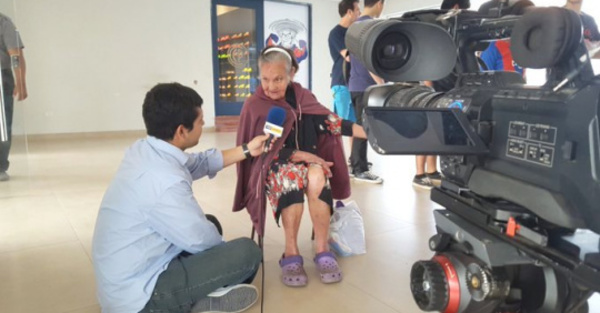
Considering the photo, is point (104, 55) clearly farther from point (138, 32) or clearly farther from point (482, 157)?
point (482, 157)

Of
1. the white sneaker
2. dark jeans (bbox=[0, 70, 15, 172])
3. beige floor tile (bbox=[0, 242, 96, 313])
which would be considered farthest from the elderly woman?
dark jeans (bbox=[0, 70, 15, 172])

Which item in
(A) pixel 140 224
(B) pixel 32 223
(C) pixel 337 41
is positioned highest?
(C) pixel 337 41

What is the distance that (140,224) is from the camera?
1325 millimetres

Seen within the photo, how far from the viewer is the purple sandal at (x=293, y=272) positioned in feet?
5.44

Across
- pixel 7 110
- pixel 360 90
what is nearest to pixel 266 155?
pixel 360 90

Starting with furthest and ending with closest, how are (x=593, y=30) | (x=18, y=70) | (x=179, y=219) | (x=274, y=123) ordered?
(x=18, y=70)
(x=274, y=123)
(x=179, y=219)
(x=593, y=30)

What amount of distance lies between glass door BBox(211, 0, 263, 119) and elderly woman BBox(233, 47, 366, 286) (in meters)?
5.51

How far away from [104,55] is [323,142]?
5.17m

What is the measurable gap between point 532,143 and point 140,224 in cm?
108

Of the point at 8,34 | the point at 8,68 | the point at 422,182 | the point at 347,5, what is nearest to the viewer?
the point at 422,182

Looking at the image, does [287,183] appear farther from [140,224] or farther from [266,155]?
[140,224]

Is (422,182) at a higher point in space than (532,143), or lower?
lower

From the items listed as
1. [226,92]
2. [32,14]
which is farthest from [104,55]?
[226,92]

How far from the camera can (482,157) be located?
826 millimetres
